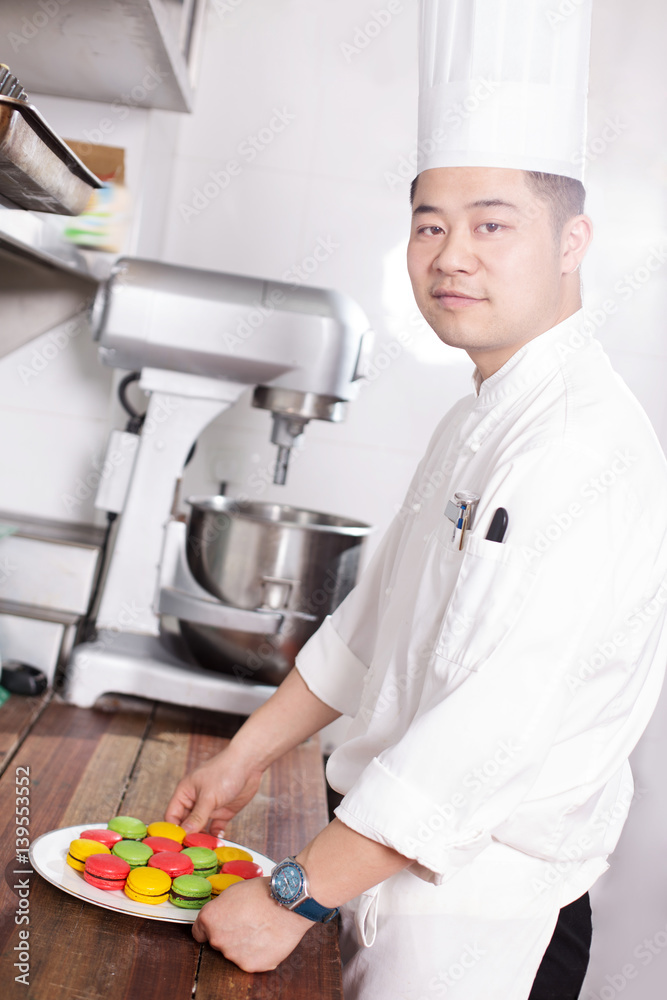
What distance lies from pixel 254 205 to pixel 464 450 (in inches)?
47.6

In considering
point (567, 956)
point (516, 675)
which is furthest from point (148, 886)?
point (567, 956)

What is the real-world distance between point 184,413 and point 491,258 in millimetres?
721

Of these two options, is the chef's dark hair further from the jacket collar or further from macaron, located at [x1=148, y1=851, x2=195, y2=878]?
macaron, located at [x1=148, y1=851, x2=195, y2=878]

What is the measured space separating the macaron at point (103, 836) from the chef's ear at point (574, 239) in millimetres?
708

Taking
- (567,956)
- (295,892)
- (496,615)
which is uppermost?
(496,615)

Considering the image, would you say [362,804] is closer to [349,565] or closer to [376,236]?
[349,565]

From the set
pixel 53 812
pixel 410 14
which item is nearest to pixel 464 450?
pixel 53 812

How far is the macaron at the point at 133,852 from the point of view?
813mm

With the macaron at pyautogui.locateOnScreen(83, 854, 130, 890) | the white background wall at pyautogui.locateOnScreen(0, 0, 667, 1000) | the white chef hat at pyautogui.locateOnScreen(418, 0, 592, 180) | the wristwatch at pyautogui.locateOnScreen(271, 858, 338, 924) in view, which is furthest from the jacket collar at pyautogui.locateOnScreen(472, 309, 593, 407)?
the white background wall at pyautogui.locateOnScreen(0, 0, 667, 1000)

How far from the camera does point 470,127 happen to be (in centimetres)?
82

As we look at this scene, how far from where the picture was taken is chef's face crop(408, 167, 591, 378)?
778 mm

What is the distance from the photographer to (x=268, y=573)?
1.33 m

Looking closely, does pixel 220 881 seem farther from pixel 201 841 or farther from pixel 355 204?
pixel 355 204

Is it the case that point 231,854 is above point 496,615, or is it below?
below
